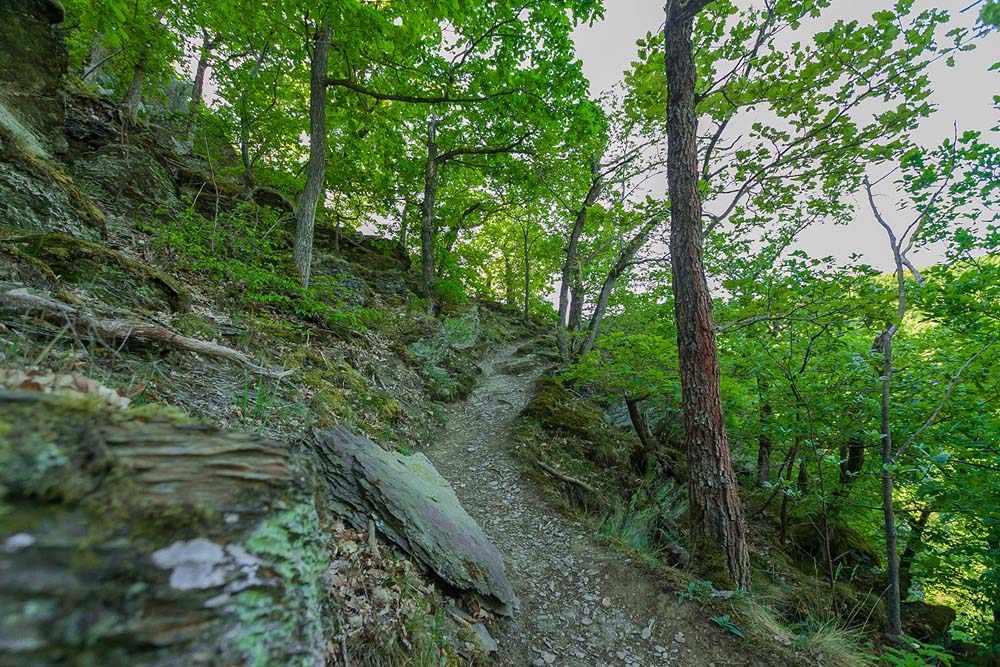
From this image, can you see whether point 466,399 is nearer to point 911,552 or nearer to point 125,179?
point 125,179

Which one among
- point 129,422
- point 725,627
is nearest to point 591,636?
point 725,627

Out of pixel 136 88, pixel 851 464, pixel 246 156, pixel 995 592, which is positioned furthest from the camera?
pixel 246 156

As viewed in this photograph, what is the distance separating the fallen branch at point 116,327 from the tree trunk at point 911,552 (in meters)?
10.5

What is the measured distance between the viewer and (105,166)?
6719 mm

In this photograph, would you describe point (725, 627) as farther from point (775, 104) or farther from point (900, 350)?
point (775, 104)

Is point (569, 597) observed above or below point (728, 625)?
below

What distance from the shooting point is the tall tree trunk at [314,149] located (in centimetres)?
709

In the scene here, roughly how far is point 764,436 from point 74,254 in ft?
31.6

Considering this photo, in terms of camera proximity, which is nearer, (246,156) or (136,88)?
(136,88)

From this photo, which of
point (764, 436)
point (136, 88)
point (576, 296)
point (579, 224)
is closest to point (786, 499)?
point (764, 436)

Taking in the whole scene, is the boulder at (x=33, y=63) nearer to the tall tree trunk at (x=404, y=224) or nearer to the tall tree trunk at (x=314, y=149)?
the tall tree trunk at (x=314, y=149)

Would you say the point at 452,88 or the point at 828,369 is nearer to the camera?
the point at 828,369

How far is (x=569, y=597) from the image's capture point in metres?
3.94

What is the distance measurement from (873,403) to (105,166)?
12744 mm
